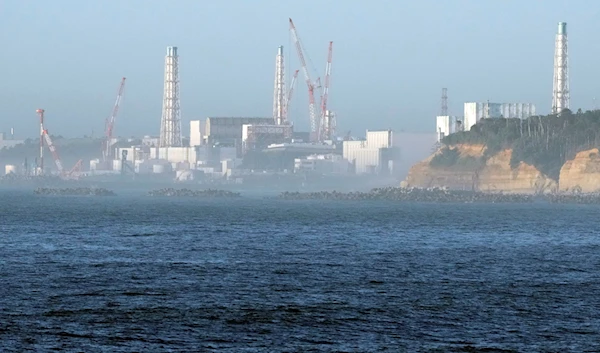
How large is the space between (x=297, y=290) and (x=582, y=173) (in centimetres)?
13994

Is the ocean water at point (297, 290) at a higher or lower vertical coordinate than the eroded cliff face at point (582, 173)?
lower

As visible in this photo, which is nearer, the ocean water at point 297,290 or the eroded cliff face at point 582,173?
the ocean water at point 297,290

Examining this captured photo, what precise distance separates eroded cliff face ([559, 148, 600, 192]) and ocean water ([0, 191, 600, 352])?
87.2 metres

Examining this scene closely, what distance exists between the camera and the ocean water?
3903 centimetres

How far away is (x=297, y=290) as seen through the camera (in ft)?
172

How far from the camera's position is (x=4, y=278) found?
56000 millimetres

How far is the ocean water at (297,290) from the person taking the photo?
1537 inches

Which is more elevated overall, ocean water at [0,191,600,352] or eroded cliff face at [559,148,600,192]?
eroded cliff face at [559,148,600,192]

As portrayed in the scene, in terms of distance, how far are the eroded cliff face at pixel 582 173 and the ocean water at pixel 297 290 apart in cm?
8715

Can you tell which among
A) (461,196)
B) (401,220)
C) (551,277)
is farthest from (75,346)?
(461,196)

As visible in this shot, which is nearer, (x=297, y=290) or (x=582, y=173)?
(x=297, y=290)

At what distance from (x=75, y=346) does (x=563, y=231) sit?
224 ft

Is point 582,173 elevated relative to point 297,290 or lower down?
elevated

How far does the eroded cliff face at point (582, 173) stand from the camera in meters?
182
